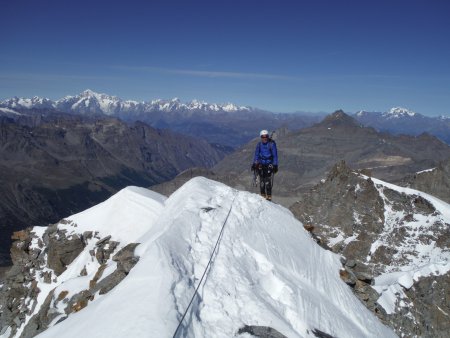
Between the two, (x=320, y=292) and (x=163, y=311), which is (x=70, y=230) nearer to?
(x=320, y=292)

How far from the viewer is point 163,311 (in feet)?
40.4

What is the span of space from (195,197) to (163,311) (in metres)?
11.7

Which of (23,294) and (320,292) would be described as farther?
(23,294)

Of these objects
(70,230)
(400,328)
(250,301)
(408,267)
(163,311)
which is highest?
(163,311)

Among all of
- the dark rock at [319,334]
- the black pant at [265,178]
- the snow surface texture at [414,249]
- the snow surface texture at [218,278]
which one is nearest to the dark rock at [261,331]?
the snow surface texture at [218,278]

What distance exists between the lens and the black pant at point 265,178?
28.6m

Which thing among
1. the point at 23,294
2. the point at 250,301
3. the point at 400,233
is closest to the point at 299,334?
the point at 250,301

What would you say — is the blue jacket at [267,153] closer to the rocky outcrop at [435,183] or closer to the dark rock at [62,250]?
the dark rock at [62,250]

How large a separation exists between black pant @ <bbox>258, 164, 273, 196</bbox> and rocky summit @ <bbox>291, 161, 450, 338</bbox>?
3975 mm

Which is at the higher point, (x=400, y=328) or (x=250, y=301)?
(x=250, y=301)

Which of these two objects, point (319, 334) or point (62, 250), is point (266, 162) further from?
point (62, 250)

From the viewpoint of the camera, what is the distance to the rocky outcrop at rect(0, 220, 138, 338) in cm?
2416

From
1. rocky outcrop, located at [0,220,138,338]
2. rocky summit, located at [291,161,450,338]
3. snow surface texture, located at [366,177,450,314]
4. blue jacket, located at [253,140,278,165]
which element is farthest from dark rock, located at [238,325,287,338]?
snow surface texture, located at [366,177,450,314]

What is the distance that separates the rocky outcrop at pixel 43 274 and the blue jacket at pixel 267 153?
10.8 meters
